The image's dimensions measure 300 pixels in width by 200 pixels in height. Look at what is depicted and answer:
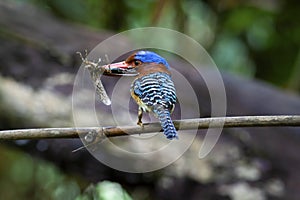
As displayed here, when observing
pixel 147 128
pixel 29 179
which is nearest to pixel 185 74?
pixel 29 179

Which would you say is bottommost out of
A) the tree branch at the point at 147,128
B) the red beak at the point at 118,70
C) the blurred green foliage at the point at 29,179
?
the blurred green foliage at the point at 29,179

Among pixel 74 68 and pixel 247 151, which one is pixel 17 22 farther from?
pixel 247 151

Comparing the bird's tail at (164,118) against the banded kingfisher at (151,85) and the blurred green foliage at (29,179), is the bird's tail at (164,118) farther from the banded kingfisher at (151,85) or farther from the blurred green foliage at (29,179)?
the blurred green foliage at (29,179)

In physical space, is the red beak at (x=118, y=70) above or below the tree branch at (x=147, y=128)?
above

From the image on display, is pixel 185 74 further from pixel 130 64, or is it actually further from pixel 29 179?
pixel 130 64

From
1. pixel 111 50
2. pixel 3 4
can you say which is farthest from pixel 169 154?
pixel 3 4

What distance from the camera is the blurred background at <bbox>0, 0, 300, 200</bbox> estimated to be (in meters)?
1.90

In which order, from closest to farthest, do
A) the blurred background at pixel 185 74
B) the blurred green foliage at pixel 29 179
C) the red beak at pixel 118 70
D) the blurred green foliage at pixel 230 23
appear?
1. the red beak at pixel 118 70
2. the blurred background at pixel 185 74
3. the blurred green foliage at pixel 29 179
4. the blurred green foliage at pixel 230 23

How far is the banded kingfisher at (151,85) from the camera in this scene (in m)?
0.72

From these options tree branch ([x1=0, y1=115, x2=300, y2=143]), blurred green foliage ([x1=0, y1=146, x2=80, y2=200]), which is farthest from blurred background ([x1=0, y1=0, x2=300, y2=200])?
tree branch ([x1=0, y1=115, x2=300, y2=143])

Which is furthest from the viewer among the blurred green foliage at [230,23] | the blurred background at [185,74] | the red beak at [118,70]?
the blurred green foliage at [230,23]

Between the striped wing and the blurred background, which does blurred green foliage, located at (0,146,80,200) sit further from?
the striped wing

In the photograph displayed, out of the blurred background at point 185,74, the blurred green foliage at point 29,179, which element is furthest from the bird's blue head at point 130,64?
the blurred green foliage at point 29,179

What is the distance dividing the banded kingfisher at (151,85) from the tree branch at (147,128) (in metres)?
0.02
